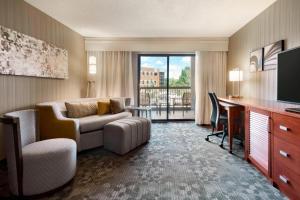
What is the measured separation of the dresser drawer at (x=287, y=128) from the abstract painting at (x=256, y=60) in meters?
1.68

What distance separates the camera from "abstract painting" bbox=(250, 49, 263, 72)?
333 centimetres

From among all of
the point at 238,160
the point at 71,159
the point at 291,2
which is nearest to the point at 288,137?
the point at 238,160

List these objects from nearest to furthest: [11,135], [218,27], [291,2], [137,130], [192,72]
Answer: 1. [11,135]
2. [291,2]
3. [137,130]
4. [218,27]
5. [192,72]

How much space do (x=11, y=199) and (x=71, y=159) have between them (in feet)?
2.01

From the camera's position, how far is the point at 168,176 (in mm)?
2293

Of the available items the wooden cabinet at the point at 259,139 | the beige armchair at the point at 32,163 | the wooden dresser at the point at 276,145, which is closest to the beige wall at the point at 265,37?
the wooden cabinet at the point at 259,139

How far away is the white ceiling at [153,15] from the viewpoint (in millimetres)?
3010

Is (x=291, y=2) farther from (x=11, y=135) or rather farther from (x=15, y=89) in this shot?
(x=15, y=89)

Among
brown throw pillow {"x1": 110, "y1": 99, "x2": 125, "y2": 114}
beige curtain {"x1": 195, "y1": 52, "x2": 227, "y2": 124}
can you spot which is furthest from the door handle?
beige curtain {"x1": 195, "y1": 52, "x2": 227, "y2": 124}

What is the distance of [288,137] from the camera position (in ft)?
5.85

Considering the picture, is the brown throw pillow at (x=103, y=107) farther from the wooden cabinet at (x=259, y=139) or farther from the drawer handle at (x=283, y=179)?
the drawer handle at (x=283, y=179)

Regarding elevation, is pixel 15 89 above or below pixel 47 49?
below

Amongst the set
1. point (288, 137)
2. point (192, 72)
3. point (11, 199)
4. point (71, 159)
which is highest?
point (192, 72)

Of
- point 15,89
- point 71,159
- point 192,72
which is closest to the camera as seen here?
point 71,159
